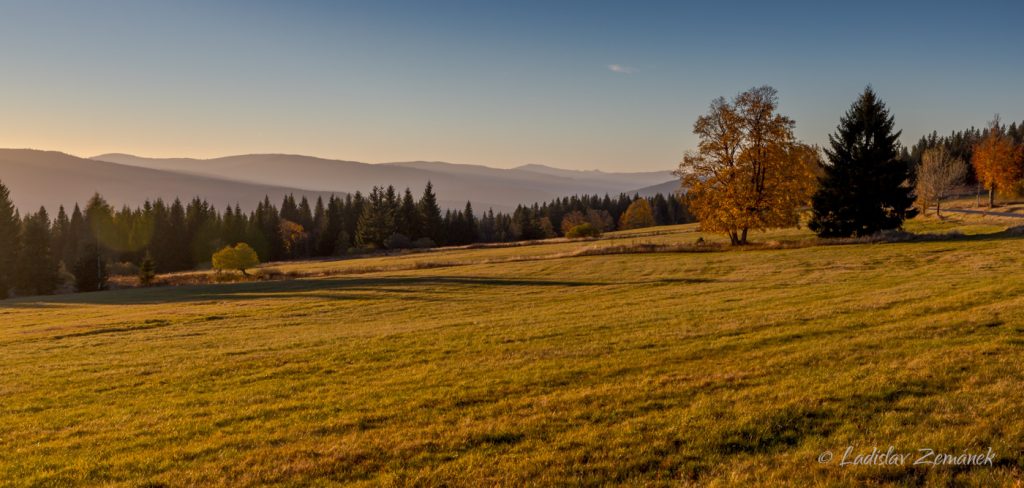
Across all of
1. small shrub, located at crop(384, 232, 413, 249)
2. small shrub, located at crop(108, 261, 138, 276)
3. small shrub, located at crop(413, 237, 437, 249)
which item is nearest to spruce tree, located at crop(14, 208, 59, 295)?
small shrub, located at crop(108, 261, 138, 276)

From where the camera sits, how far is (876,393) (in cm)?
1004

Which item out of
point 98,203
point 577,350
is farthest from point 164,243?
point 577,350

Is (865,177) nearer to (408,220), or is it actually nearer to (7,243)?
(408,220)

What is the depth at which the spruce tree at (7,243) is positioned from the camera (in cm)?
7760

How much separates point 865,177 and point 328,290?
45233mm

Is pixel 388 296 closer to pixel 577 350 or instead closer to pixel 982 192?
pixel 577 350

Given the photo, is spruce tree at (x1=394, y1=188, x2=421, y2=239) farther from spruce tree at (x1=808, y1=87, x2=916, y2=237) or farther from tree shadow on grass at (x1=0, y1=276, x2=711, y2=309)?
spruce tree at (x1=808, y1=87, x2=916, y2=237)

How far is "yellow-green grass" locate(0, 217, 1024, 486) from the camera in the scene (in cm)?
814

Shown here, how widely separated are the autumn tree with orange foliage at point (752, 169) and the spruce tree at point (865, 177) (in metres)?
2.57

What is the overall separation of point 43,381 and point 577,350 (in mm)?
14568

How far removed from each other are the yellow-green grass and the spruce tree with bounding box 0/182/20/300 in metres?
72.3

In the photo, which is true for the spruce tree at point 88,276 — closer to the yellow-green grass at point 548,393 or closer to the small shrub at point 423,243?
the small shrub at point 423,243

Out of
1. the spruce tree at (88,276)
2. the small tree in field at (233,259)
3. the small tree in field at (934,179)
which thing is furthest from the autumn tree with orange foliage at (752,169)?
the spruce tree at (88,276)

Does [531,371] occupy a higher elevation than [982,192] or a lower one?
lower
